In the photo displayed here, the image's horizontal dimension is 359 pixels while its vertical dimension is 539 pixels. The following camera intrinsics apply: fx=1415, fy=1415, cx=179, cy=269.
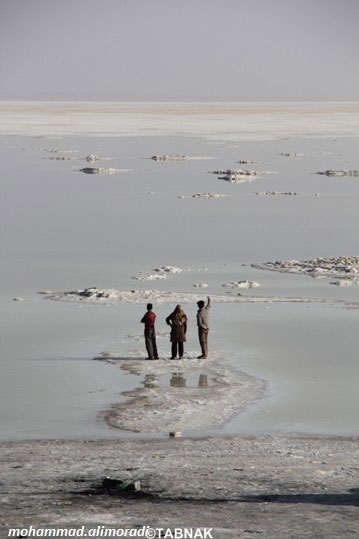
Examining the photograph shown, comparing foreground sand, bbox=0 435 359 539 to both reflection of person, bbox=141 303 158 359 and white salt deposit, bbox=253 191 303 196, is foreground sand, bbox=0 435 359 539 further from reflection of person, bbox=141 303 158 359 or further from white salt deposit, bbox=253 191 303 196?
white salt deposit, bbox=253 191 303 196

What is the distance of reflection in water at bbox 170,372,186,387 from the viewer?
19.4 m

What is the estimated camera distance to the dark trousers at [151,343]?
20.6 meters

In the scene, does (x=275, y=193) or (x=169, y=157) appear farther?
(x=169, y=157)

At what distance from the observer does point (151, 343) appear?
20.8m

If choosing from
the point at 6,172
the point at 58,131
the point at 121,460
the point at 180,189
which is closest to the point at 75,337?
the point at 121,460

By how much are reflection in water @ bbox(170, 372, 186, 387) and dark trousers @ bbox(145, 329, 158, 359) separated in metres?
0.86

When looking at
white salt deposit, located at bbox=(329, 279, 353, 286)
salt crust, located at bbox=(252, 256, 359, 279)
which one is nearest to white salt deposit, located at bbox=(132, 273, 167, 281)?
salt crust, located at bbox=(252, 256, 359, 279)

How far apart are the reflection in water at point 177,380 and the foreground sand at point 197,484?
2.85 meters

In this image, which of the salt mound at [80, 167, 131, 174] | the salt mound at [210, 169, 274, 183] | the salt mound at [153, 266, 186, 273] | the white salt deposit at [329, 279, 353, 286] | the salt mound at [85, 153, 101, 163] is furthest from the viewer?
the salt mound at [85, 153, 101, 163]

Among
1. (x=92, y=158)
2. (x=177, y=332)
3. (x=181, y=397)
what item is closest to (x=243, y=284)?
(x=177, y=332)

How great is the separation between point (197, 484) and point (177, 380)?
5.38 metres

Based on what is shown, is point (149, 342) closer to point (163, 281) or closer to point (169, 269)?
point (163, 281)

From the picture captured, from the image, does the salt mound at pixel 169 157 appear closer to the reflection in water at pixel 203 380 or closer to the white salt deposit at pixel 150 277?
the white salt deposit at pixel 150 277

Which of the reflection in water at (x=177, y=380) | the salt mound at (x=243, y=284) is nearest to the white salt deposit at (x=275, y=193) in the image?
the salt mound at (x=243, y=284)
